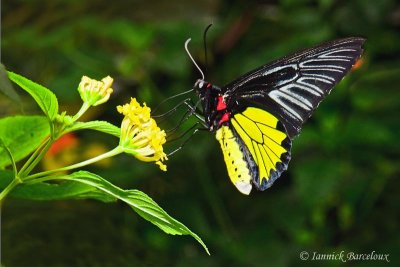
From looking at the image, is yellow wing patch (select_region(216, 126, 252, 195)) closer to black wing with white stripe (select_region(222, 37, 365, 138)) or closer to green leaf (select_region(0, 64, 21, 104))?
black wing with white stripe (select_region(222, 37, 365, 138))

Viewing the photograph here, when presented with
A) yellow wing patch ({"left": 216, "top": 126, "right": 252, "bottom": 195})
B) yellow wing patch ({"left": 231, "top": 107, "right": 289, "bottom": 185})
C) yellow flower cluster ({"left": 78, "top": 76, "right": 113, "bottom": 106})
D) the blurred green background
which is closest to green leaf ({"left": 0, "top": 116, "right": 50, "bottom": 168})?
yellow flower cluster ({"left": 78, "top": 76, "right": 113, "bottom": 106})

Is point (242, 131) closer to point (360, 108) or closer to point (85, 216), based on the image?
point (360, 108)

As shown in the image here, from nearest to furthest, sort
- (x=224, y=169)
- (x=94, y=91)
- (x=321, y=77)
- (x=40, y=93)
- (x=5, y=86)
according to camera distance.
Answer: (x=5, y=86) < (x=40, y=93) < (x=94, y=91) < (x=321, y=77) < (x=224, y=169)

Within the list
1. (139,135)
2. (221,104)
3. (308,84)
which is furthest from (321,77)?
(139,135)

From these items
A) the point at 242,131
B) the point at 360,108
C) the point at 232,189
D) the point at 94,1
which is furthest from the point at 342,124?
the point at 94,1

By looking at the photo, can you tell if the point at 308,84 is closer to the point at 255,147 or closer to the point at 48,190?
the point at 255,147

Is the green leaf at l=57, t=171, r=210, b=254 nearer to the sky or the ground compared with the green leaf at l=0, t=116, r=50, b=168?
nearer to the ground
